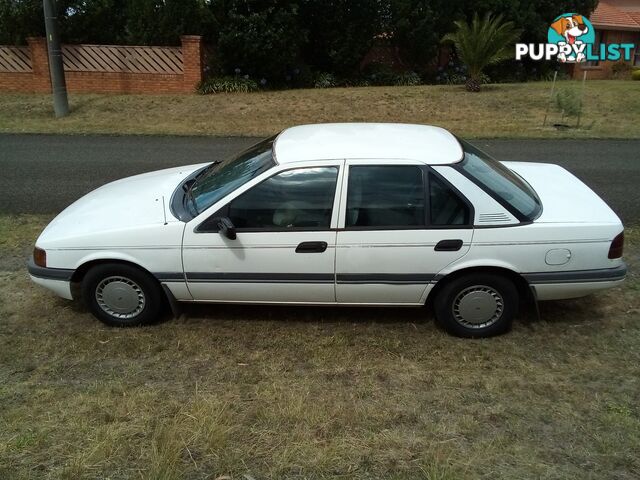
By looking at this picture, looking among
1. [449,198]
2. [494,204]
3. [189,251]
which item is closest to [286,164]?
[189,251]

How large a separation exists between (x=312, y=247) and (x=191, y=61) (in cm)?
1563

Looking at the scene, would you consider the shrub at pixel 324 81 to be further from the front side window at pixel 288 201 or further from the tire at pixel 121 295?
the tire at pixel 121 295

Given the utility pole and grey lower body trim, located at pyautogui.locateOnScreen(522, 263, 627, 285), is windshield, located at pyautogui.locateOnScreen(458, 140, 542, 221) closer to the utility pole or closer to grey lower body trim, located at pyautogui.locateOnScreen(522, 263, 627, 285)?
grey lower body trim, located at pyautogui.locateOnScreen(522, 263, 627, 285)

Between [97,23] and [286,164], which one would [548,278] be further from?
[97,23]

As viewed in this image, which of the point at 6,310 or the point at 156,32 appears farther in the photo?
the point at 156,32

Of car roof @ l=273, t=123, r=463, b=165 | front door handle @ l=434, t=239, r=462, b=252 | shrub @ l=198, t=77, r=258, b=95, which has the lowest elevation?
front door handle @ l=434, t=239, r=462, b=252

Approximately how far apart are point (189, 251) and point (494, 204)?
2165mm

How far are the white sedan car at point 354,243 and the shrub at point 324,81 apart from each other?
15.8 m

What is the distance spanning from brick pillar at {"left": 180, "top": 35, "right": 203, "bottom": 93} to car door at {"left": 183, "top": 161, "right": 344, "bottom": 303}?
596 inches

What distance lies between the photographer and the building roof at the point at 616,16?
26922 millimetres

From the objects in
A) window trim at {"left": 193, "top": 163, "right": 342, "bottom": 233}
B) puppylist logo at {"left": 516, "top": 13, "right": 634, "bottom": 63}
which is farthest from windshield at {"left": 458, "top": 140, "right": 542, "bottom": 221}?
puppylist logo at {"left": 516, "top": 13, "right": 634, "bottom": 63}

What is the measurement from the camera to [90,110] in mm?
15383

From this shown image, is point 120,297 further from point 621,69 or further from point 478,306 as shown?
point 621,69

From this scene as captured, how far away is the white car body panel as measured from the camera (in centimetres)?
390
